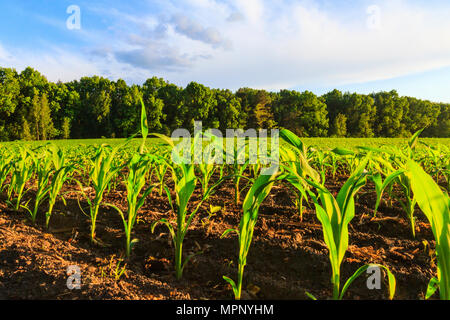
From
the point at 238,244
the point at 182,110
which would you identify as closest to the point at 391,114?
the point at 182,110

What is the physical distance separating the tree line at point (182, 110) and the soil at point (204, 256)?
34.0 meters

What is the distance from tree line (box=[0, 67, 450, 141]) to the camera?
32438 millimetres

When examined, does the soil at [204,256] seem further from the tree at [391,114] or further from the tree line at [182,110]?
the tree at [391,114]

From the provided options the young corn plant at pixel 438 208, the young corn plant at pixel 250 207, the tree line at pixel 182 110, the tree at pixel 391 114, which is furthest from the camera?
the tree at pixel 391 114

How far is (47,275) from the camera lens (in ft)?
3.80

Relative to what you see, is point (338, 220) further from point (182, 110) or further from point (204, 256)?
point (182, 110)

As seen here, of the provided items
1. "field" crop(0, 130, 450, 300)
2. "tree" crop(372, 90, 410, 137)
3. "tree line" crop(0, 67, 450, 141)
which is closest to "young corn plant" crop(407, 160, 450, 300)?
"field" crop(0, 130, 450, 300)

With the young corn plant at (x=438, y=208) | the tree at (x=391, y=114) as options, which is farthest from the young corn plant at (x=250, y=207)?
the tree at (x=391, y=114)

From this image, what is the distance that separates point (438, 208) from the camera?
0.77m

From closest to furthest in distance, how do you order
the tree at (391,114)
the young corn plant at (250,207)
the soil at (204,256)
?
the young corn plant at (250,207) → the soil at (204,256) → the tree at (391,114)

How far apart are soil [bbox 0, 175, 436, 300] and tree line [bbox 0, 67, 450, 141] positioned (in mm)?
34003

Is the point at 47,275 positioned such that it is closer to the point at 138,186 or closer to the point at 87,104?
the point at 138,186

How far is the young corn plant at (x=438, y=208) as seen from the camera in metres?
0.75
